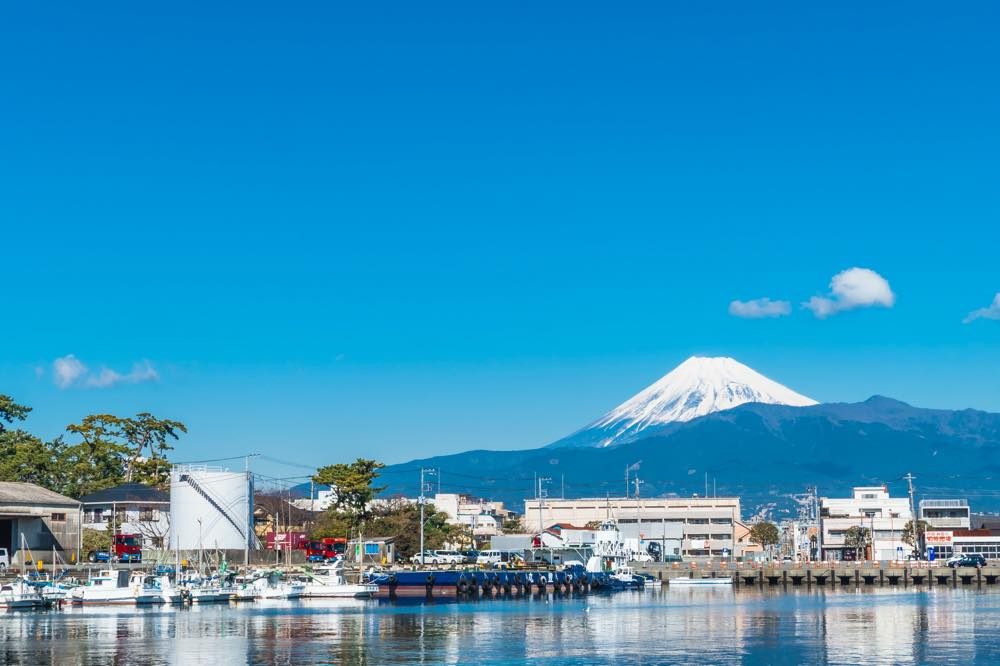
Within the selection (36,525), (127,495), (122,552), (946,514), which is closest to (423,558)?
(127,495)

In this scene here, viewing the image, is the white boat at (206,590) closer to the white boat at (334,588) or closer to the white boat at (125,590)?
the white boat at (125,590)

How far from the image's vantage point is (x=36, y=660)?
49.7m

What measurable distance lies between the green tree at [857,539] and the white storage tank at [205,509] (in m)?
87.1

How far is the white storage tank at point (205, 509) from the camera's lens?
346 feet

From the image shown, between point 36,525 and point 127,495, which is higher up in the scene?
point 127,495

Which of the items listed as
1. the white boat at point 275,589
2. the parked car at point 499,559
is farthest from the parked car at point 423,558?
the white boat at point 275,589

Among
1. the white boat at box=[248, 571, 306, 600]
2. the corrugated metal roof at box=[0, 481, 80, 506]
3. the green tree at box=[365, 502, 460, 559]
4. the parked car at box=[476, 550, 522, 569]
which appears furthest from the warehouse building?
the parked car at box=[476, 550, 522, 569]

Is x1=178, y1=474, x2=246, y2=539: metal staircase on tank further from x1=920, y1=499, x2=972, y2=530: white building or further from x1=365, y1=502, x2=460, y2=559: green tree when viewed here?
x1=920, y1=499, x2=972, y2=530: white building

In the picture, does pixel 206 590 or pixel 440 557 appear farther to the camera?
pixel 440 557

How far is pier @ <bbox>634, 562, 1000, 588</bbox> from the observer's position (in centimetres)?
11894

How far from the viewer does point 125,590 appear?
83188 millimetres

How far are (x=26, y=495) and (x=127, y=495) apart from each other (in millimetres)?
15619

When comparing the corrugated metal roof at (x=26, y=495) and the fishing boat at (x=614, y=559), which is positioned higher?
the corrugated metal roof at (x=26, y=495)

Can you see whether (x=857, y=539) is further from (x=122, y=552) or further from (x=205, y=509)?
(x=122, y=552)
